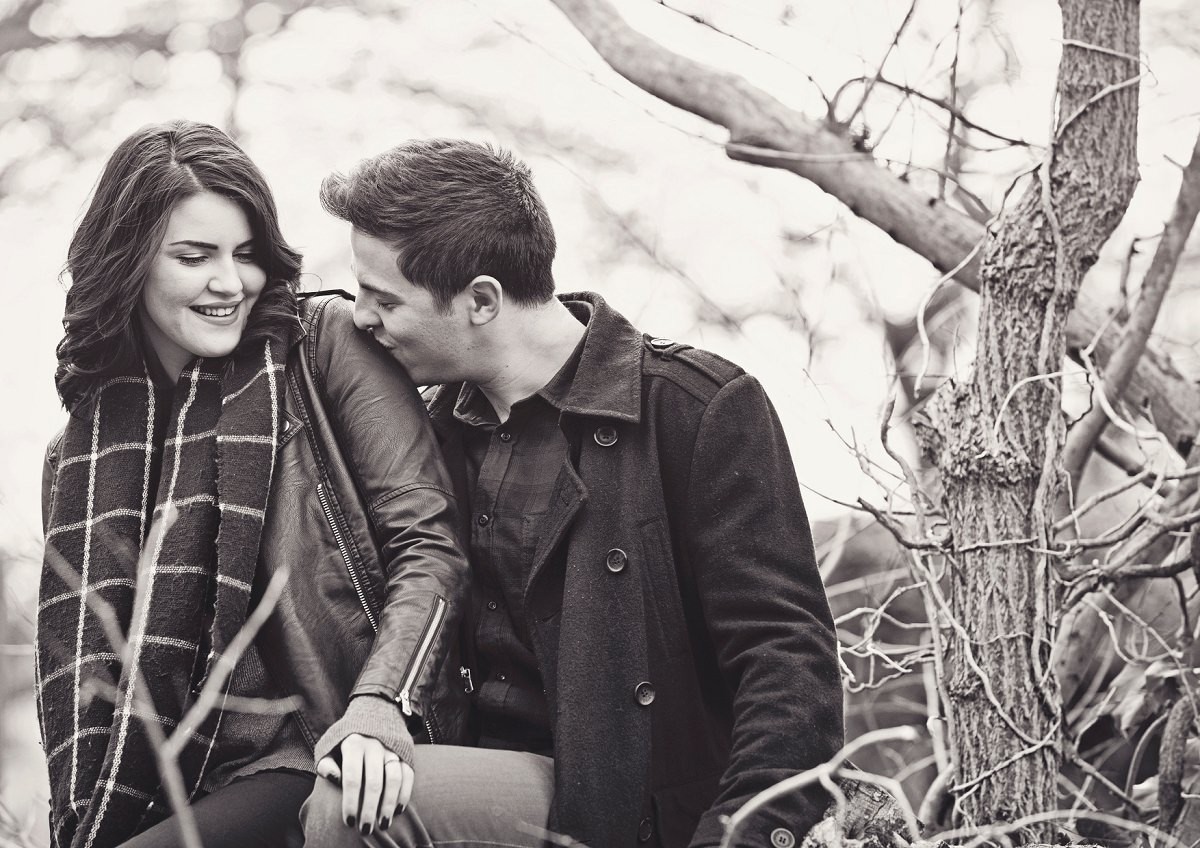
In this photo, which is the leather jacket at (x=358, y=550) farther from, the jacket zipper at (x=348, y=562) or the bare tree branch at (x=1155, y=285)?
the bare tree branch at (x=1155, y=285)

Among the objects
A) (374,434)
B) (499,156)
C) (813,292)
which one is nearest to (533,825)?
(374,434)

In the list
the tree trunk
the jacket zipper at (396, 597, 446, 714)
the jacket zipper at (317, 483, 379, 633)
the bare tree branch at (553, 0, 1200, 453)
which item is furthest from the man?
the bare tree branch at (553, 0, 1200, 453)

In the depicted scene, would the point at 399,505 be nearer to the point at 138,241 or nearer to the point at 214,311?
the point at 214,311

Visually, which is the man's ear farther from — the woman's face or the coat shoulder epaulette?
the woman's face

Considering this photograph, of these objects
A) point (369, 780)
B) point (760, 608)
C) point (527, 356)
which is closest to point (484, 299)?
point (527, 356)

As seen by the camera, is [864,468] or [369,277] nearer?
[369,277]

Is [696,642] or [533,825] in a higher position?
[696,642]

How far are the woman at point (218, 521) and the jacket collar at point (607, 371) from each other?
0.30 metres

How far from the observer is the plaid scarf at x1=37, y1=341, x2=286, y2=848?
2.33m

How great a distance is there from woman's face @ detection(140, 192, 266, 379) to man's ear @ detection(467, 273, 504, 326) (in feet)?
1.41

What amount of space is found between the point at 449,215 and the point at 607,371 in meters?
0.43

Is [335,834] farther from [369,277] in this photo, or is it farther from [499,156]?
[499,156]

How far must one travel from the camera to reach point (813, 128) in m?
3.59

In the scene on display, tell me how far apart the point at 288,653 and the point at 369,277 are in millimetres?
728
